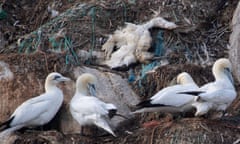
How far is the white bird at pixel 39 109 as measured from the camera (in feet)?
40.6

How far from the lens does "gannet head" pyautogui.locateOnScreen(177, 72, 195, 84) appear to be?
13.1 metres

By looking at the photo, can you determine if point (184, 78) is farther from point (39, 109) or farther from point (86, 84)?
point (39, 109)

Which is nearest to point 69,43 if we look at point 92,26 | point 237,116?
point 92,26

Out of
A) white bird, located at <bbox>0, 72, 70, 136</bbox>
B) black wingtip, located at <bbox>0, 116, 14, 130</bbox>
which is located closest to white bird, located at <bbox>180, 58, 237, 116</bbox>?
white bird, located at <bbox>0, 72, 70, 136</bbox>

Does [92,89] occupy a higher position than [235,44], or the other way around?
[235,44]

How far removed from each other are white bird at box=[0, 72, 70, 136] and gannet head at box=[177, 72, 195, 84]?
1.64 metres

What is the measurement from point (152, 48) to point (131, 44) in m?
0.33

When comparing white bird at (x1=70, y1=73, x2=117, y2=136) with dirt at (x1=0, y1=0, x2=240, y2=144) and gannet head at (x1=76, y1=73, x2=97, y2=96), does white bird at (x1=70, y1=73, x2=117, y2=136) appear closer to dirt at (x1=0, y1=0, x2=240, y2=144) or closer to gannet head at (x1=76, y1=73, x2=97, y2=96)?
gannet head at (x1=76, y1=73, x2=97, y2=96)

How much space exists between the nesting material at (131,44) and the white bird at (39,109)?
1.61 metres

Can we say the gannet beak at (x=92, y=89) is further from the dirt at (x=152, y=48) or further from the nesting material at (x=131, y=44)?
the nesting material at (x=131, y=44)

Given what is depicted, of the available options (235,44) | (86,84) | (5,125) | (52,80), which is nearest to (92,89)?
(86,84)

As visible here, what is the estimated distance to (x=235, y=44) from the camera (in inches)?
575

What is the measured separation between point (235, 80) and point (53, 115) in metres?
2.95

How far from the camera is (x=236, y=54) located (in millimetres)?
14453
